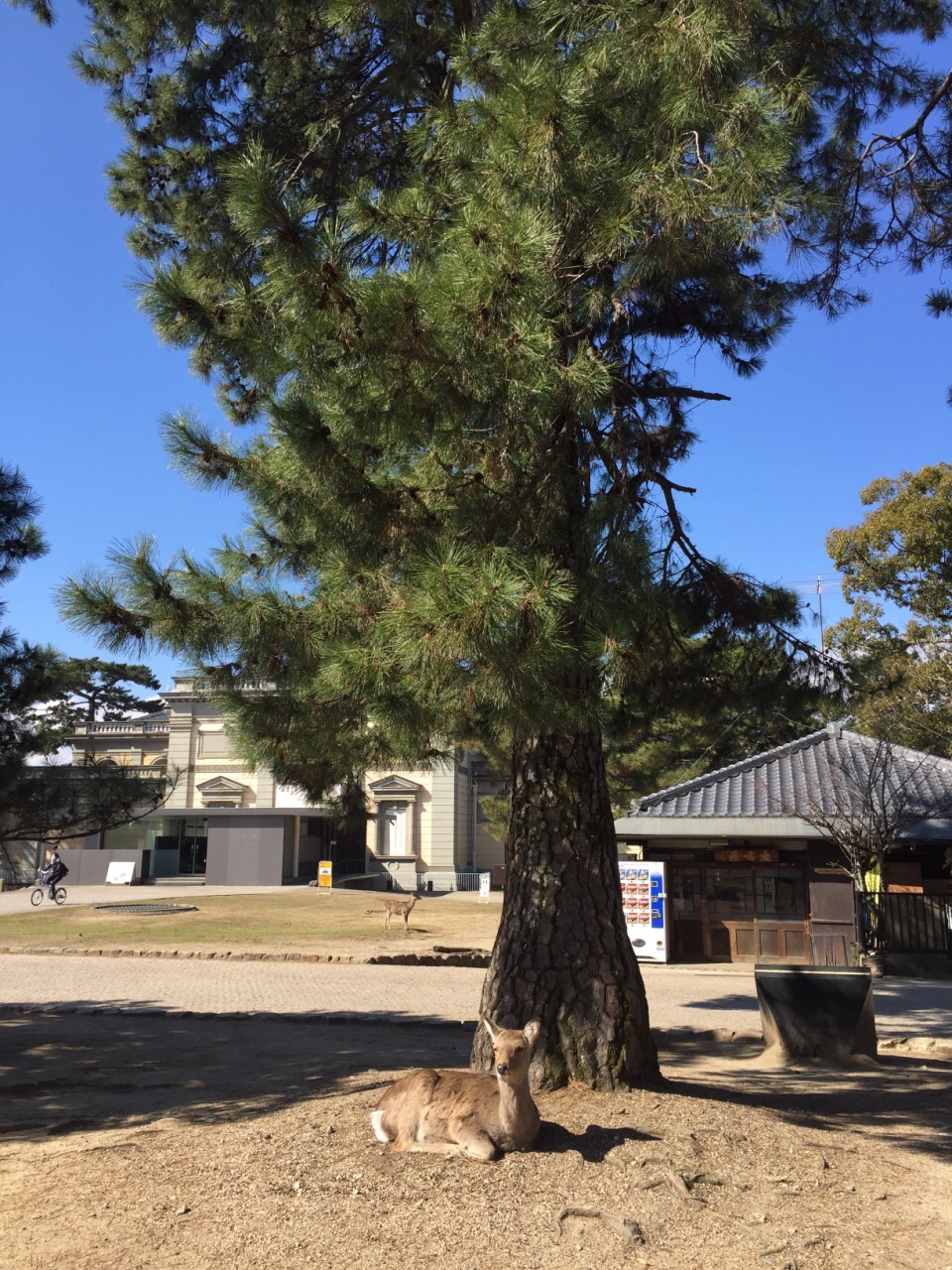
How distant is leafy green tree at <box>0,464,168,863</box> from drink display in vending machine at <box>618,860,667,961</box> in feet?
37.5

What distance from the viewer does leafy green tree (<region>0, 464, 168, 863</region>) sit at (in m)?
7.67

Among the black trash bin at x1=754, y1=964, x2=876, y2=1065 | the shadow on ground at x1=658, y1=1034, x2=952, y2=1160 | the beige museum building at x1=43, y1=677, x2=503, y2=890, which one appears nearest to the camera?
the shadow on ground at x1=658, y1=1034, x2=952, y2=1160

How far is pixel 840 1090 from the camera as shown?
7348mm

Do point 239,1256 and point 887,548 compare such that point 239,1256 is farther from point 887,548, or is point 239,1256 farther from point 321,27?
point 887,548

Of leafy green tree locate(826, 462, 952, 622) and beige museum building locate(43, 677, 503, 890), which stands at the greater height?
leafy green tree locate(826, 462, 952, 622)

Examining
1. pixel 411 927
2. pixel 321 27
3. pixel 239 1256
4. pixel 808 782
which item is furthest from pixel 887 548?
pixel 239 1256

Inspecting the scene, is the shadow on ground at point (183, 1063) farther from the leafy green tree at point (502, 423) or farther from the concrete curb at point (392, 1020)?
the leafy green tree at point (502, 423)

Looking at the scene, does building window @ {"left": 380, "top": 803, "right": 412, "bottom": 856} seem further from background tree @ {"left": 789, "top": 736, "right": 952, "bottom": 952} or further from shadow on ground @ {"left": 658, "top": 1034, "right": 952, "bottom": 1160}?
shadow on ground @ {"left": 658, "top": 1034, "right": 952, "bottom": 1160}

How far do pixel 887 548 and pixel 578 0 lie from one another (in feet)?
67.7

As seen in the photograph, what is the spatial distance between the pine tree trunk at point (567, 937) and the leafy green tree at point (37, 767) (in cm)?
346

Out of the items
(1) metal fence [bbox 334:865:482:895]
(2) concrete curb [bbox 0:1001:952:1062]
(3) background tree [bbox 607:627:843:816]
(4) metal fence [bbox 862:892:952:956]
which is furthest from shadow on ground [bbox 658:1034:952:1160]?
(1) metal fence [bbox 334:865:482:895]

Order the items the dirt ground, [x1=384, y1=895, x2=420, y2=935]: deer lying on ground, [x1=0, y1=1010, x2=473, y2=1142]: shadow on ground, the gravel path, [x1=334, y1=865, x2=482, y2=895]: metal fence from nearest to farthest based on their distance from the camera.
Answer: the dirt ground
[x1=0, y1=1010, x2=473, y2=1142]: shadow on ground
the gravel path
[x1=384, y1=895, x2=420, y2=935]: deer lying on ground
[x1=334, y1=865, x2=482, y2=895]: metal fence

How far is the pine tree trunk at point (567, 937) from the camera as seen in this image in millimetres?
6121

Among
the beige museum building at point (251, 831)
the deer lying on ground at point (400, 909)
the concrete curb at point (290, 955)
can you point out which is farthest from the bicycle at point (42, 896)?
the deer lying on ground at point (400, 909)
